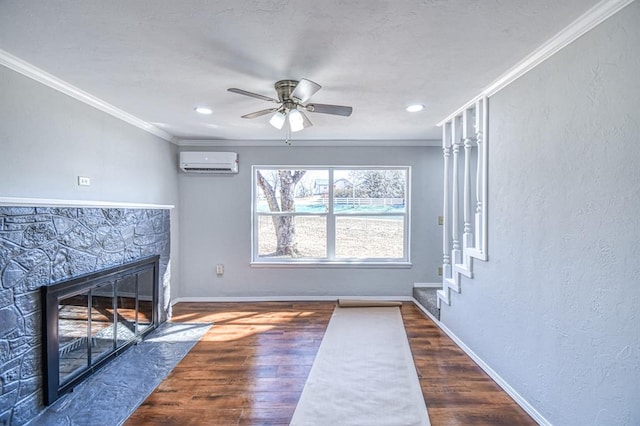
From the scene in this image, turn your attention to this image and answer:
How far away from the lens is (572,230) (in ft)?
5.67

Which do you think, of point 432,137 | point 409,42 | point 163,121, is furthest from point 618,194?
point 163,121

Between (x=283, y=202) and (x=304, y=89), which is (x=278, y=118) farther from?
(x=283, y=202)

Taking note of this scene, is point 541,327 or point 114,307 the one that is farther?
point 114,307

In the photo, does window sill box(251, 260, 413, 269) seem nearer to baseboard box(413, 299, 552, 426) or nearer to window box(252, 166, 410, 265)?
window box(252, 166, 410, 265)

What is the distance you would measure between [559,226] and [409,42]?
1347mm

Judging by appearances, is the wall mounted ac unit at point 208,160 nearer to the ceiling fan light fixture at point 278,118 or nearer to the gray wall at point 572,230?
the ceiling fan light fixture at point 278,118

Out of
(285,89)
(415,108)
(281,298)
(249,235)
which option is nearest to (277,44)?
(285,89)

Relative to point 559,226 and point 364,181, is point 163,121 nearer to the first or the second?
point 364,181

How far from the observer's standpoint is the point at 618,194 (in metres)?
1.48

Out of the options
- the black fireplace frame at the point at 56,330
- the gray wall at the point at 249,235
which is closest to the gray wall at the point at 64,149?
the black fireplace frame at the point at 56,330

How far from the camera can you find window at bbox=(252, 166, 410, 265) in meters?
4.61

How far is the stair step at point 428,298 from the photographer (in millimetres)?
3725

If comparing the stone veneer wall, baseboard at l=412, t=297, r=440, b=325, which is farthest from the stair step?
the stone veneer wall

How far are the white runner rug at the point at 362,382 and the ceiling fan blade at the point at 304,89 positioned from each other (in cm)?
208
